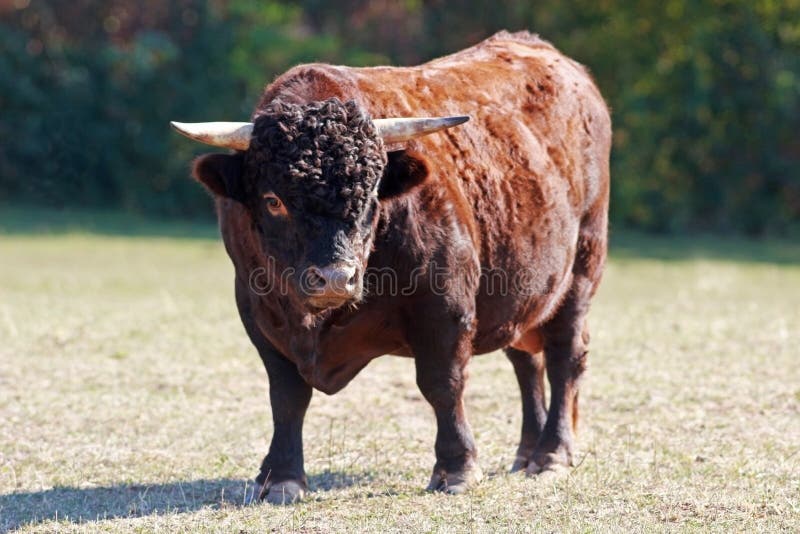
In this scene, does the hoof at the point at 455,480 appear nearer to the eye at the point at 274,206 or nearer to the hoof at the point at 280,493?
the hoof at the point at 280,493

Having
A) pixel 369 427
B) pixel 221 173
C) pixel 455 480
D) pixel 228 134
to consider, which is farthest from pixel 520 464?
pixel 228 134

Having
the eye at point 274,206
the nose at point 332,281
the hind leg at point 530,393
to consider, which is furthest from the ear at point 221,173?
the hind leg at point 530,393

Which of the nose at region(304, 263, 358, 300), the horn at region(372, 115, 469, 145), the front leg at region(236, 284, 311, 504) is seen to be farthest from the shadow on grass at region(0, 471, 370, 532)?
the horn at region(372, 115, 469, 145)

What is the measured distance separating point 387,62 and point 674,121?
6.03m

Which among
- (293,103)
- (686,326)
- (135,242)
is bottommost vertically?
(135,242)

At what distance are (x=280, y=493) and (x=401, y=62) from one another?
847 inches

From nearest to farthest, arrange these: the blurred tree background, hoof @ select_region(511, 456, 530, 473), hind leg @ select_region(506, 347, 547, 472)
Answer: hoof @ select_region(511, 456, 530, 473), hind leg @ select_region(506, 347, 547, 472), the blurred tree background

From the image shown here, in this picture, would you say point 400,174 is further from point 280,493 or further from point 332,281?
point 280,493

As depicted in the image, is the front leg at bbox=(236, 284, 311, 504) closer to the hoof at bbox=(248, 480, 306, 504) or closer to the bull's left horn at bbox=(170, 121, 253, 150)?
the hoof at bbox=(248, 480, 306, 504)

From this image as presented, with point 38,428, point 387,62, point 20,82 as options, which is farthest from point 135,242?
point 38,428

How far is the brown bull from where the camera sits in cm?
602

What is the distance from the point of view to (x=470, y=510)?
20.1ft

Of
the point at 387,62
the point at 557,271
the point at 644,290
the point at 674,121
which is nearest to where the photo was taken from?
the point at 557,271

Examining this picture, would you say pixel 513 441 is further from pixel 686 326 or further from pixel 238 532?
pixel 686 326
